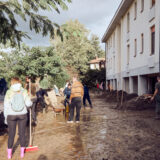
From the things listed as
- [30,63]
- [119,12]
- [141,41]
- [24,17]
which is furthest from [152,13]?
[30,63]

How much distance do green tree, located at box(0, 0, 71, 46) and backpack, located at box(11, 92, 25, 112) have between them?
2033mm

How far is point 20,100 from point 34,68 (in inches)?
740

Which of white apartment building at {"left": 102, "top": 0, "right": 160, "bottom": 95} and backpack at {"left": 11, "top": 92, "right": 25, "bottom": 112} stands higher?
white apartment building at {"left": 102, "top": 0, "right": 160, "bottom": 95}

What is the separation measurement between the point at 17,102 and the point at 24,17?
2.37 meters

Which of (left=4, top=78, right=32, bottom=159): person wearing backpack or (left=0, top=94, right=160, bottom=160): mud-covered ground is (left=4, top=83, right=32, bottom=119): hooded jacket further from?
(left=0, top=94, right=160, bottom=160): mud-covered ground

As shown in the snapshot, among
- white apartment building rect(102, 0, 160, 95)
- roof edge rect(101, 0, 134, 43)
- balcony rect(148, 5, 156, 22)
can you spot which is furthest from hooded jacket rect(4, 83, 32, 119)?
roof edge rect(101, 0, 134, 43)

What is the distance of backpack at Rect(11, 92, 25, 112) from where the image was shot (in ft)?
16.3

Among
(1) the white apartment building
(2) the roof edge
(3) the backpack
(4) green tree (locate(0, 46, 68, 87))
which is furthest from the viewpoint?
(4) green tree (locate(0, 46, 68, 87))

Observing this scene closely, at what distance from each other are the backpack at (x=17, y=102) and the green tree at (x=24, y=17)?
203 cm

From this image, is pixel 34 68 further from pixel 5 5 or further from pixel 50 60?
pixel 5 5

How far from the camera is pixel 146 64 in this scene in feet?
51.4

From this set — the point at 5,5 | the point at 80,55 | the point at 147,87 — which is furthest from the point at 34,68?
the point at 80,55

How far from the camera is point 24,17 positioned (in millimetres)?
6160

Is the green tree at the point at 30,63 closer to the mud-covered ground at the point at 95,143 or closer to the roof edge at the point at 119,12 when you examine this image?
the roof edge at the point at 119,12
